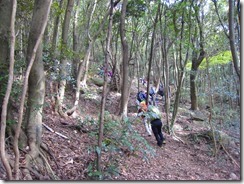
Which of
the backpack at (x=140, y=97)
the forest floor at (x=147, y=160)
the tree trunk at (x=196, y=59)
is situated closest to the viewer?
the forest floor at (x=147, y=160)

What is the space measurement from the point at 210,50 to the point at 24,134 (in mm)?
6867

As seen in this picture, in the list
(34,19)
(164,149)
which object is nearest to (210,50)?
(164,149)

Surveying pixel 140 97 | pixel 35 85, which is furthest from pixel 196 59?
pixel 35 85

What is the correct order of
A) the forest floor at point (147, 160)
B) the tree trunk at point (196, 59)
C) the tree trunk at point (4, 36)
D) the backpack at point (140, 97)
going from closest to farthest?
1. the forest floor at point (147, 160)
2. the tree trunk at point (4, 36)
3. the tree trunk at point (196, 59)
4. the backpack at point (140, 97)

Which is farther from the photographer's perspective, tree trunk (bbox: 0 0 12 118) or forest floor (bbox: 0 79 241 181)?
tree trunk (bbox: 0 0 12 118)

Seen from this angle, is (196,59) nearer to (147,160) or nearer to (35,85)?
(147,160)

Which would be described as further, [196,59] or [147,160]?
[196,59]

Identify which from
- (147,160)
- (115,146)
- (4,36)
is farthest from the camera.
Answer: (147,160)

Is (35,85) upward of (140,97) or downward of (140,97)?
upward

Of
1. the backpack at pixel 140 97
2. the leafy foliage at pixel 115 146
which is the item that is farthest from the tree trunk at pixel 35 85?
the backpack at pixel 140 97

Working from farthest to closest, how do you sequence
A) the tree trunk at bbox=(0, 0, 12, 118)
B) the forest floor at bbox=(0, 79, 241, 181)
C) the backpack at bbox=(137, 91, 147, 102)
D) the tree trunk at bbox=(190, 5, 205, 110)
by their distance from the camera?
the backpack at bbox=(137, 91, 147, 102) → the tree trunk at bbox=(190, 5, 205, 110) → the tree trunk at bbox=(0, 0, 12, 118) → the forest floor at bbox=(0, 79, 241, 181)

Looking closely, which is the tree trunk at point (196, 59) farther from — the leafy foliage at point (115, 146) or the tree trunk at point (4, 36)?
the tree trunk at point (4, 36)

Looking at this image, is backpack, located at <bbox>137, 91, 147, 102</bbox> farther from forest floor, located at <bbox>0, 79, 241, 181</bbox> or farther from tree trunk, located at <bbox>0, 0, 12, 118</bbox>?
tree trunk, located at <bbox>0, 0, 12, 118</bbox>

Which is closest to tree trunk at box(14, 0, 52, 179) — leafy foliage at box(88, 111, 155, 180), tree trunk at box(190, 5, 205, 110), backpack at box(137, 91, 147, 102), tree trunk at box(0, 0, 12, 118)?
tree trunk at box(0, 0, 12, 118)
